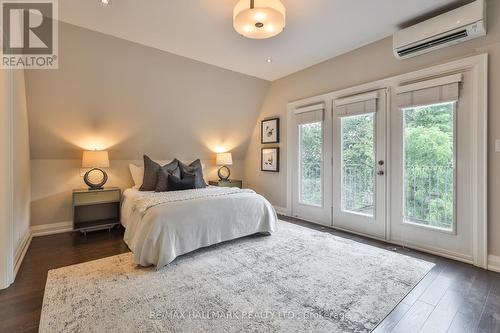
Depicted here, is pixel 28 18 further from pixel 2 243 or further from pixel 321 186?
pixel 321 186

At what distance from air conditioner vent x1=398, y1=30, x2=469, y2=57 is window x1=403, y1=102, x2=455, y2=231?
665 mm

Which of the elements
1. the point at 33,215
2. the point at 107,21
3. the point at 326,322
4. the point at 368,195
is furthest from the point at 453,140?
the point at 33,215

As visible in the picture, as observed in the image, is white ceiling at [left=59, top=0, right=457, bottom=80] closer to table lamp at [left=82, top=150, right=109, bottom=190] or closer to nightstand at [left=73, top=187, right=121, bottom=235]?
table lamp at [left=82, top=150, right=109, bottom=190]

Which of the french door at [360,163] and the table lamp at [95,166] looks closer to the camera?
the french door at [360,163]

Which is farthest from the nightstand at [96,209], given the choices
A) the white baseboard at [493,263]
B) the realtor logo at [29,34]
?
the white baseboard at [493,263]

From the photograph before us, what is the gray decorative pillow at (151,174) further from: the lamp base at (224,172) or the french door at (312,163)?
the french door at (312,163)

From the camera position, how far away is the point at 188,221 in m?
2.77

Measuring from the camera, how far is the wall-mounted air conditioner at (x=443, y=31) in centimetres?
241

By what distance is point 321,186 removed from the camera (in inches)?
164

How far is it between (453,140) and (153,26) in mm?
3634

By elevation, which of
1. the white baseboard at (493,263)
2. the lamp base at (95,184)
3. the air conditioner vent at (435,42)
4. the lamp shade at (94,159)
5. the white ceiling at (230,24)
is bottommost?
the white baseboard at (493,263)

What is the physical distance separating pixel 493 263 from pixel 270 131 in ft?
12.1

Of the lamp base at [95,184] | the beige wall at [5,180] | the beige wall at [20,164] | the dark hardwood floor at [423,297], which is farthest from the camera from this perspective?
the lamp base at [95,184]

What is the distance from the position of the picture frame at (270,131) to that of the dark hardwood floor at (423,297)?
2790mm
